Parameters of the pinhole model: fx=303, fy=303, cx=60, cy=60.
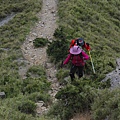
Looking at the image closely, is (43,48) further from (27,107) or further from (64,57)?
(27,107)

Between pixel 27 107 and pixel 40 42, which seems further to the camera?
pixel 40 42

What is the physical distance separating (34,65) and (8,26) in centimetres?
700

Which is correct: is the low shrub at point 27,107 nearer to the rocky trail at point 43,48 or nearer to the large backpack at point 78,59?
the rocky trail at point 43,48

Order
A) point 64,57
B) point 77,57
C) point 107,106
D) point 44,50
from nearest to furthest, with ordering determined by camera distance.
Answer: point 107,106 < point 77,57 < point 64,57 < point 44,50

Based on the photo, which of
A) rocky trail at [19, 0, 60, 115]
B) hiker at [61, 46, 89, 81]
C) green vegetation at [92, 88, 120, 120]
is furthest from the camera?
rocky trail at [19, 0, 60, 115]

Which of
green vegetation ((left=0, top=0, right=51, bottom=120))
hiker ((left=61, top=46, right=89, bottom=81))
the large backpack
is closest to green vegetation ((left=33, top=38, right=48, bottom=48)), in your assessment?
green vegetation ((left=0, top=0, right=51, bottom=120))

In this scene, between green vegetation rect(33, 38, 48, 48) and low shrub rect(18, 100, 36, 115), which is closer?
low shrub rect(18, 100, 36, 115)

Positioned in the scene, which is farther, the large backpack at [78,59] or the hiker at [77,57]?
the large backpack at [78,59]

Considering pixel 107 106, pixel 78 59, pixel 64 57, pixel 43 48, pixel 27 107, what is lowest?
pixel 43 48

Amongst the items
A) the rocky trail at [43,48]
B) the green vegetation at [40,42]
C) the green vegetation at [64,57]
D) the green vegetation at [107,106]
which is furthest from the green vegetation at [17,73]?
the green vegetation at [107,106]

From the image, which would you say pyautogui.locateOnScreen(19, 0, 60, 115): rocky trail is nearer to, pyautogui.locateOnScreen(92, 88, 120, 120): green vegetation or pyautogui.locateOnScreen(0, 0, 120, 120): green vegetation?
pyautogui.locateOnScreen(0, 0, 120, 120): green vegetation

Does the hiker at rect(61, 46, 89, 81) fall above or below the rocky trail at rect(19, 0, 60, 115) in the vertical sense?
above

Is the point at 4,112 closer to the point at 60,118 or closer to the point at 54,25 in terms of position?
the point at 60,118

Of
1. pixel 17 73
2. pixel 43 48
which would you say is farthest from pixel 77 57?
pixel 43 48
